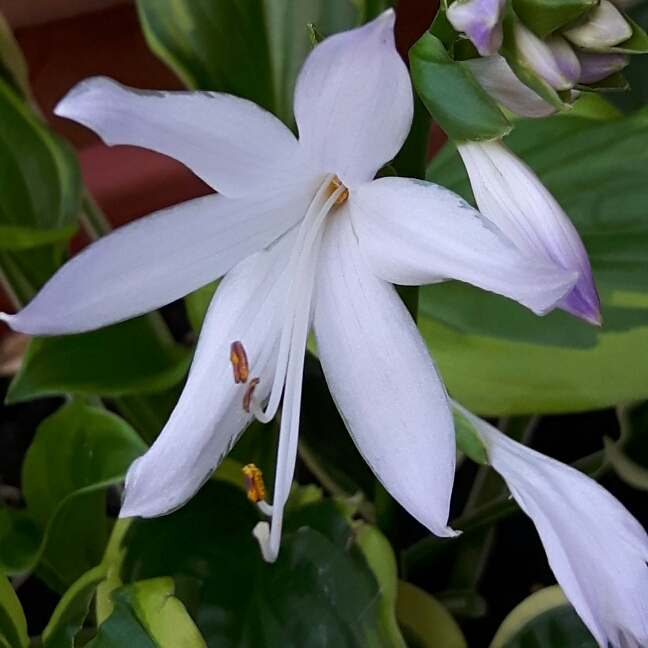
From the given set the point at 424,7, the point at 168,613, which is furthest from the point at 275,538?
the point at 424,7

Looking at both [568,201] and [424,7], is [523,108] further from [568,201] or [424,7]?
[424,7]

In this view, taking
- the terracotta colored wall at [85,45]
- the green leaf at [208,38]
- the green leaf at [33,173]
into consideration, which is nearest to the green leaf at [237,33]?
the green leaf at [208,38]

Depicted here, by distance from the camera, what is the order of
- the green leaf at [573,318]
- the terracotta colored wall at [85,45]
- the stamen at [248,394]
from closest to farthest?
the stamen at [248,394]
the green leaf at [573,318]
the terracotta colored wall at [85,45]

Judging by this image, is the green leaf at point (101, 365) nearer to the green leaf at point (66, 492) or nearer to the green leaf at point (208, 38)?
the green leaf at point (66, 492)

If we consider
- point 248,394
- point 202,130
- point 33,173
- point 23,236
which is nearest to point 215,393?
point 248,394

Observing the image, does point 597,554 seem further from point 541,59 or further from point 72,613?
A: point 72,613
